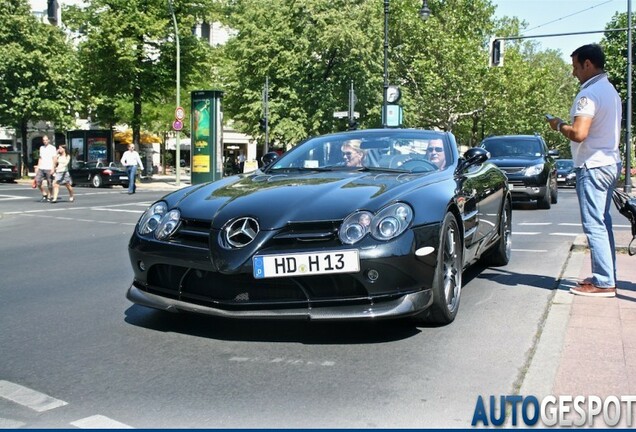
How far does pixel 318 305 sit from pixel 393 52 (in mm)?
52096

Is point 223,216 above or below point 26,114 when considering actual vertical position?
below

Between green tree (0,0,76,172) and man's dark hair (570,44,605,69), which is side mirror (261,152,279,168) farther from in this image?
green tree (0,0,76,172)

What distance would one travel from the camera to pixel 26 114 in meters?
43.0

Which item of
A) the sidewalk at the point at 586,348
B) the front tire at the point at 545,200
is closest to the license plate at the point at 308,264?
the sidewalk at the point at 586,348

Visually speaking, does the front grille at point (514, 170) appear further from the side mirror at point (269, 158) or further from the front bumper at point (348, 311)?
the front bumper at point (348, 311)

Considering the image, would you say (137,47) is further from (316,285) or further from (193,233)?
(316,285)

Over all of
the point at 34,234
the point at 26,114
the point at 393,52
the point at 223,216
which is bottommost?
the point at 34,234

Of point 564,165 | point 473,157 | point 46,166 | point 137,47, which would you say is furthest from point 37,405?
point 564,165

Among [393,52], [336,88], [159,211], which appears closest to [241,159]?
[336,88]

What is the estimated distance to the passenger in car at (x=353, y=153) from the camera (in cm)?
563

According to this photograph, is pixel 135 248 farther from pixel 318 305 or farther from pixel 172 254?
pixel 318 305

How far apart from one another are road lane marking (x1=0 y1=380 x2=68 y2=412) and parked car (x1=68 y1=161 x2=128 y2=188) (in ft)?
99.7

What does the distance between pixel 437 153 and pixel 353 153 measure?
2.20 feet

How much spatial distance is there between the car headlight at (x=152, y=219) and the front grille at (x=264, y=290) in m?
0.44
